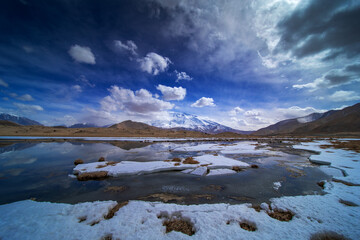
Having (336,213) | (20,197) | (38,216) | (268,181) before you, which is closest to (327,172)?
(268,181)

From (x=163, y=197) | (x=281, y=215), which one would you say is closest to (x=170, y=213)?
(x=163, y=197)

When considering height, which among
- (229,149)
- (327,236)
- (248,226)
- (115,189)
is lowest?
(115,189)

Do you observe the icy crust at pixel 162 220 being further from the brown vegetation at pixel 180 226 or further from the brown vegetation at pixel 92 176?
the brown vegetation at pixel 92 176

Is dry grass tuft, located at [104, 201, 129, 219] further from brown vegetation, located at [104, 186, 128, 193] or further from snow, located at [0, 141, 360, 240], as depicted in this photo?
brown vegetation, located at [104, 186, 128, 193]

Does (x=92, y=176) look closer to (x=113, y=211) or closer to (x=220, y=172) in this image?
(x=113, y=211)

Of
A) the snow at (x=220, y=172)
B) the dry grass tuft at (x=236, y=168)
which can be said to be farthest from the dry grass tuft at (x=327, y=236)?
the dry grass tuft at (x=236, y=168)

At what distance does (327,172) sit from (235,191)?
1216 cm

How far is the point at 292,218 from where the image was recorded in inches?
252

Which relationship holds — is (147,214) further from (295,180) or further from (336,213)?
(295,180)

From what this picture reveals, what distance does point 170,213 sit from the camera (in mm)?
6984

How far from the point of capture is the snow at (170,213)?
5.41m

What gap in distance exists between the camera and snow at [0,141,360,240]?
5.41 m

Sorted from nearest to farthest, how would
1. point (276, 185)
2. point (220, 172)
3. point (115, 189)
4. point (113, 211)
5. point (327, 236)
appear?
point (327, 236)
point (113, 211)
point (115, 189)
point (276, 185)
point (220, 172)

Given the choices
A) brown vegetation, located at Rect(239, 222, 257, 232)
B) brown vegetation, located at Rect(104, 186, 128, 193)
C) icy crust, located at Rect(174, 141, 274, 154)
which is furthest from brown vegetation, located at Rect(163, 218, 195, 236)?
icy crust, located at Rect(174, 141, 274, 154)
